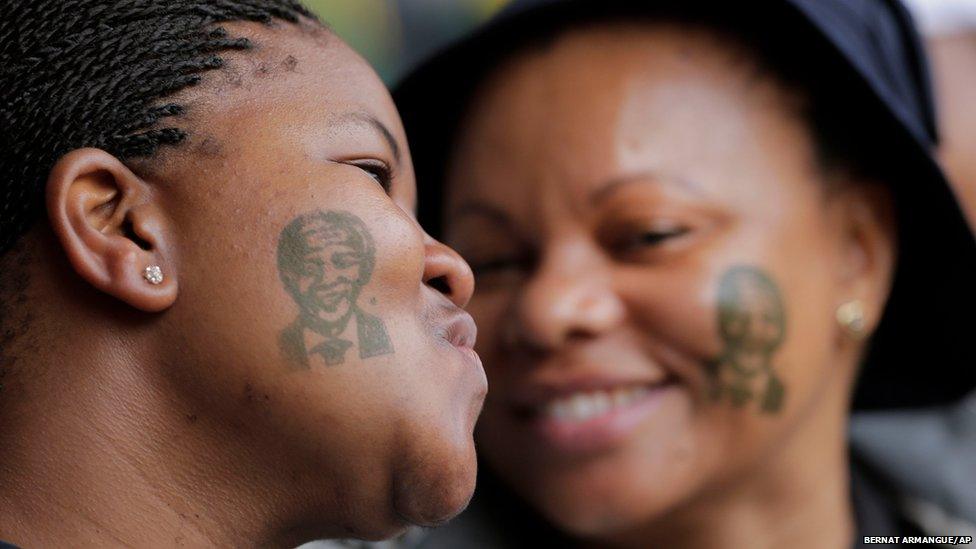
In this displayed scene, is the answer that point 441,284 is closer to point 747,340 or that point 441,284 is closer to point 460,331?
point 460,331

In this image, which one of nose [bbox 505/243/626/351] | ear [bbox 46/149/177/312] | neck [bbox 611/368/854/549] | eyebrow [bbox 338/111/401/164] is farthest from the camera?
neck [bbox 611/368/854/549]

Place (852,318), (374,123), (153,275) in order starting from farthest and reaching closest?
(852,318)
(374,123)
(153,275)

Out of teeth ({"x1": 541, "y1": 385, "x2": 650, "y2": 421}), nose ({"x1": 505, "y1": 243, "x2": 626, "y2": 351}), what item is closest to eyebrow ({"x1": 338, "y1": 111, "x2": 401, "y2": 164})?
nose ({"x1": 505, "y1": 243, "x2": 626, "y2": 351})

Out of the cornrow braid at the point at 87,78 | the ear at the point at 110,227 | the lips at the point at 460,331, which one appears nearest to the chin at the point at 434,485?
the lips at the point at 460,331

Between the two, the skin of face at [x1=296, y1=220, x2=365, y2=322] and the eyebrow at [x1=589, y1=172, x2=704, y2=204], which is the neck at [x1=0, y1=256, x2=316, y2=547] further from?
the eyebrow at [x1=589, y1=172, x2=704, y2=204]

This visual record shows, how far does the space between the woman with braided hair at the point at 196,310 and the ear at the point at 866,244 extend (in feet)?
3.33

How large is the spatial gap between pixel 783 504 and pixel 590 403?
1.42ft

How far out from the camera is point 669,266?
1.66 metres

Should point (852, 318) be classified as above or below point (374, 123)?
below

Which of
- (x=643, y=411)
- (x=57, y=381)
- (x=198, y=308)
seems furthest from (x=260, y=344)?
(x=643, y=411)

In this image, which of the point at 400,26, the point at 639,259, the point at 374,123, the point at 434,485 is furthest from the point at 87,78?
the point at 400,26

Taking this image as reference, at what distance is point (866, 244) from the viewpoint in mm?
1912

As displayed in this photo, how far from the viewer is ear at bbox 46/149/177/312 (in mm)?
968

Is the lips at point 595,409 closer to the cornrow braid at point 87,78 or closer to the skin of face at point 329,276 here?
the skin of face at point 329,276
